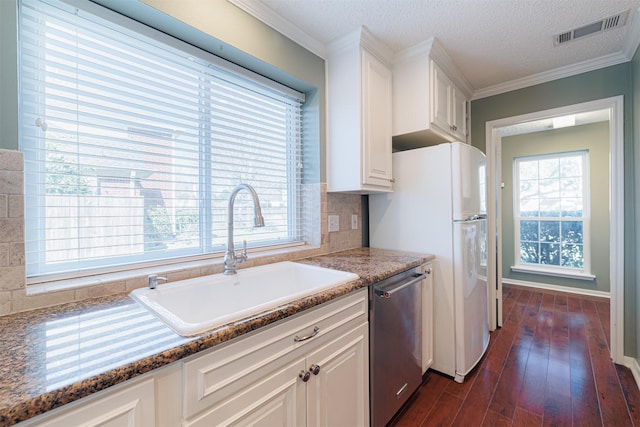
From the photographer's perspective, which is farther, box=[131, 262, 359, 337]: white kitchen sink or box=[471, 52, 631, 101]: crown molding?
box=[471, 52, 631, 101]: crown molding

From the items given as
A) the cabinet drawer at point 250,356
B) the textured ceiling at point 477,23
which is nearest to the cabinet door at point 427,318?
the cabinet drawer at point 250,356

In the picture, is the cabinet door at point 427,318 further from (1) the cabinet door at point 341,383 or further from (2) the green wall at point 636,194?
(2) the green wall at point 636,194

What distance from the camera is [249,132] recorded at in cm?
172

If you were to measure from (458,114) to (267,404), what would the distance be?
103 inches

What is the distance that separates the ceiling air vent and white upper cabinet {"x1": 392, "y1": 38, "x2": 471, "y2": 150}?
0.66m

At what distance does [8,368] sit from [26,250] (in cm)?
60

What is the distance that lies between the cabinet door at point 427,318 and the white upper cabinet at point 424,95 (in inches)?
40.8

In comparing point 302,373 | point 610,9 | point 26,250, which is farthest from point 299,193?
point 610,9

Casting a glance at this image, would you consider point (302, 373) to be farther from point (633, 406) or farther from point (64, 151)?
point (633, 406)

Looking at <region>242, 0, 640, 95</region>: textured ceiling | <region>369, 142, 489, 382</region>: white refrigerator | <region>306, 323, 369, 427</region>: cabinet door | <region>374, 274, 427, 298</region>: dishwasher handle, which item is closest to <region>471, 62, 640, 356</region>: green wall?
<region>242, 0, 640, 95</region>: textured ceiling

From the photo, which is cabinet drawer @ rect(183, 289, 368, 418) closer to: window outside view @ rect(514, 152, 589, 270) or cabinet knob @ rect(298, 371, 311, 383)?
cabinet knob @ rect(298, 371, 311, 383)

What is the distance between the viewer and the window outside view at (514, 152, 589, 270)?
3.75 metres

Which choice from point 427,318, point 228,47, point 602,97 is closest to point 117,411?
point 228,47

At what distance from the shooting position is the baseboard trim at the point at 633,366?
6.10 feet
